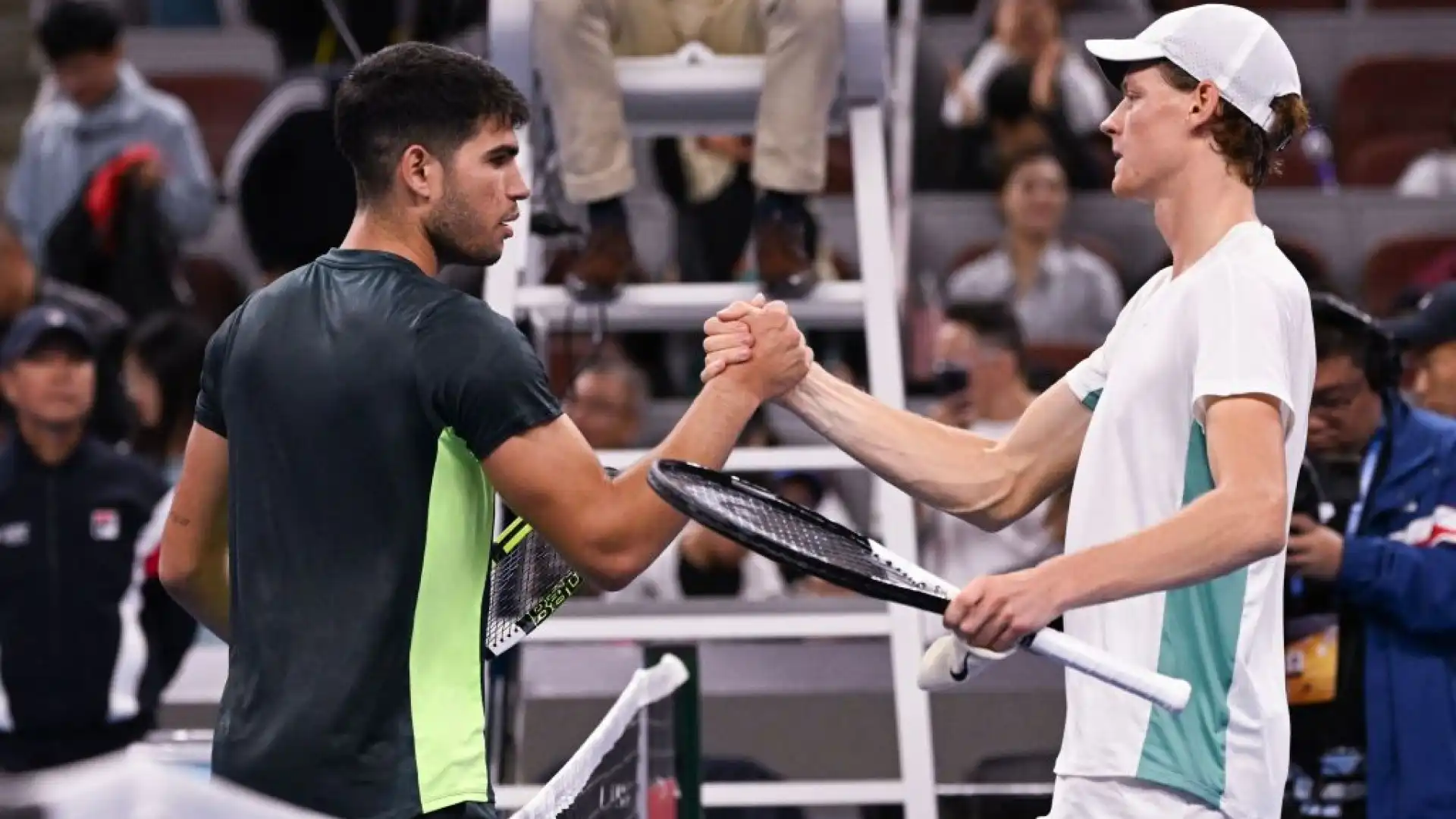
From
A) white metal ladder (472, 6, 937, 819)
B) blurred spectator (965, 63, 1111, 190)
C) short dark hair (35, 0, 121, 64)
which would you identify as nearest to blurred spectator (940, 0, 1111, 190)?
blurred spectator (965, 63, 1111, 190)

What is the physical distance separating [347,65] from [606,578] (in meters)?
5.07

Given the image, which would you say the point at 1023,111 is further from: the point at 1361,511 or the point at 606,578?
the point at 606,578

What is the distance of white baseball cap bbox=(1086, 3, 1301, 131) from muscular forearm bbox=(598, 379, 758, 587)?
83 centimetres

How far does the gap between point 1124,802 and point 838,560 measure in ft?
1.68

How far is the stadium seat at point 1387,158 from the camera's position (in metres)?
9.94

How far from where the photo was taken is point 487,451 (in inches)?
120

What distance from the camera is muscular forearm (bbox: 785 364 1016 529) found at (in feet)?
12.1

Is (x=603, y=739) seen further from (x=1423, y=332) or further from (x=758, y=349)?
(x=1423, y=332)

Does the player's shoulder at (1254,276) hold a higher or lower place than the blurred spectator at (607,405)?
lower

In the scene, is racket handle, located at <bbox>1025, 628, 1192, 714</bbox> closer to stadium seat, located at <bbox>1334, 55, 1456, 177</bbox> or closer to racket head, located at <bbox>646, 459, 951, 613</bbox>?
racket head, located at <bbox>646, 459, 951, 613</bbox>

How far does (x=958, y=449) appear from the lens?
3.72 m

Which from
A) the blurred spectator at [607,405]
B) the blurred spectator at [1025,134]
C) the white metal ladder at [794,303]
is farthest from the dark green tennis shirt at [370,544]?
the blurred spectator at [1025,134]

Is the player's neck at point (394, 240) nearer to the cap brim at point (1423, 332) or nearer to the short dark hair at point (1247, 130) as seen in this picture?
the short dark hair at point (1247, 130)

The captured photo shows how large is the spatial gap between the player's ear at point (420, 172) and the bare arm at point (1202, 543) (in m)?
1.00
